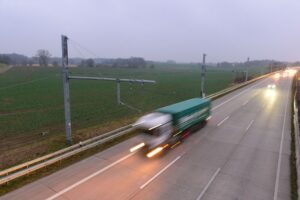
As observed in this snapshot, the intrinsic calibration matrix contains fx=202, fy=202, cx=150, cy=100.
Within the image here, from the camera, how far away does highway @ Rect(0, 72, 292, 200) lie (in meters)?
11.4

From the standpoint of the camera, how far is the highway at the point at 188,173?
1143cm

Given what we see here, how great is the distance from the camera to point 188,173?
13.6 m

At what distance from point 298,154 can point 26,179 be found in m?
19.9

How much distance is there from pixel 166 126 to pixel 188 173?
380cm

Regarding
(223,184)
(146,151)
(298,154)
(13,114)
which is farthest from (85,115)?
(298,154)

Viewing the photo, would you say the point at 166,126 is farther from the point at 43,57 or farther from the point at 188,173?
the point at 43,57

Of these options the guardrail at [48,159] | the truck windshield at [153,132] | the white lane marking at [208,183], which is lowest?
the white lane marking at [208,183]

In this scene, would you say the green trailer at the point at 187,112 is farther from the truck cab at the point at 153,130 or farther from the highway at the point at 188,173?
the highway at the point at 188,173

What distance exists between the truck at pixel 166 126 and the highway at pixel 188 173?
0.75 m

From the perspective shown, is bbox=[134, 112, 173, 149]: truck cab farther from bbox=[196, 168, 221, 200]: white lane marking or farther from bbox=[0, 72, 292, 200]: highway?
bbox=[196, 168, 221, 200]: white lane marking

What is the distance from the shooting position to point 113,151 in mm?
16781

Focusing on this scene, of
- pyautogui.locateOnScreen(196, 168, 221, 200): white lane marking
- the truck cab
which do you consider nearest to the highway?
pyautogui.locateOnScreen(196, 168, 221, 200): white lane marking

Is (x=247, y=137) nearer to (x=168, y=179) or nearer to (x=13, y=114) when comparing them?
(x=168, y=179)

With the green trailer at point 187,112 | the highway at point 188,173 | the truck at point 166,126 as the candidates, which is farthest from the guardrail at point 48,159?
the green trailer at point 187,112
